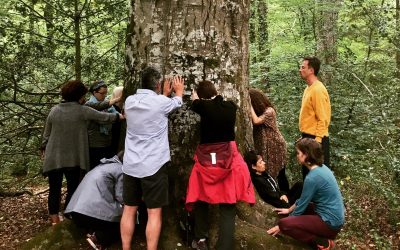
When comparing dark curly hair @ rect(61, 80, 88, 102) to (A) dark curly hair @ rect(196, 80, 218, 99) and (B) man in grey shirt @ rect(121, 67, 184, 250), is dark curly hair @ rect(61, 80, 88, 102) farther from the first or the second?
(A) dark curly hair @ rect(196, 80, 218, 99)

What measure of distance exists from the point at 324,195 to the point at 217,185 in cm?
117

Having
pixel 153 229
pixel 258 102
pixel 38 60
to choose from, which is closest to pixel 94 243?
pixel 153 229

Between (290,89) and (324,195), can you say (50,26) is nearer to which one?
(290,89)

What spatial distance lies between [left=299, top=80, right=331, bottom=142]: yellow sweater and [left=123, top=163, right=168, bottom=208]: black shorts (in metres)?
2.28

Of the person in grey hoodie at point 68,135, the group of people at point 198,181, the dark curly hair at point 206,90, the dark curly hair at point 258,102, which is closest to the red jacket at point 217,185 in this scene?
the group of people at point 198,181

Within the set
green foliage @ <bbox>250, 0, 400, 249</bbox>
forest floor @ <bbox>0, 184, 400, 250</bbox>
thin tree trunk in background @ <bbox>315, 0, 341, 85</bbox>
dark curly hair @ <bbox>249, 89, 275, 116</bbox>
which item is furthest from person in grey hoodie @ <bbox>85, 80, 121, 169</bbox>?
thin tree trunk in background @ <bbox>315, 0, 341, 85</bbox>

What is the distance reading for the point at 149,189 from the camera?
13.5 feet

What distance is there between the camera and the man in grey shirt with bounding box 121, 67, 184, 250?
160 inches

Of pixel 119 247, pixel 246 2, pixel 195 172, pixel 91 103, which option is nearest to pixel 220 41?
pixel 246 2

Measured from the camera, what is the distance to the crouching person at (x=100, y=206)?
4.47 metres

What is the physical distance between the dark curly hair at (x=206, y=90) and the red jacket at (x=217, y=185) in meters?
0.68

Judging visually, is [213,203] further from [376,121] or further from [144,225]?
[376,121]

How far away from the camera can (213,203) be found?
4188 millimetres

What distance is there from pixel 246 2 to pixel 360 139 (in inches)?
175
